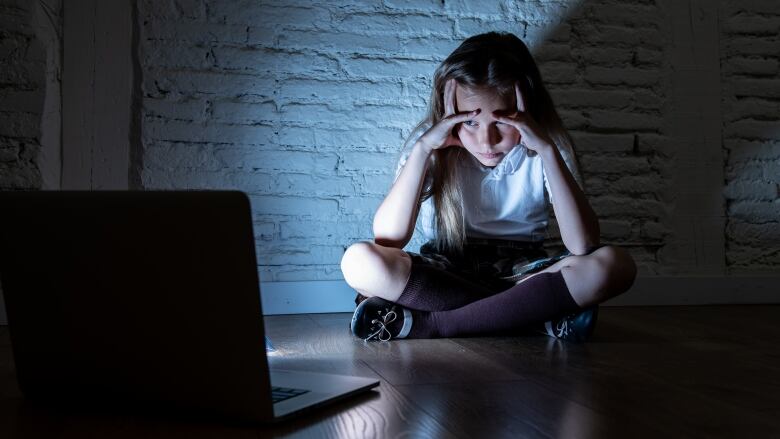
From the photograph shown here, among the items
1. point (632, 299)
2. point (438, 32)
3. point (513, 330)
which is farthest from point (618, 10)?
point (513, 330)

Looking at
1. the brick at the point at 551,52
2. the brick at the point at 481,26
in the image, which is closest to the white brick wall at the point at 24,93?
the brick at the point at 481,26

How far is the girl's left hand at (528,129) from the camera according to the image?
1.69m

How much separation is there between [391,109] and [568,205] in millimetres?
734

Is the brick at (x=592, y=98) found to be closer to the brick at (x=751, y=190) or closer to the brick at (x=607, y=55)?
the brick at (x=607, y=55)

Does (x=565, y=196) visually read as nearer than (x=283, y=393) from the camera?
No

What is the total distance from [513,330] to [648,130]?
1.04 metres

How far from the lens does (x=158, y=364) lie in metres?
0.87

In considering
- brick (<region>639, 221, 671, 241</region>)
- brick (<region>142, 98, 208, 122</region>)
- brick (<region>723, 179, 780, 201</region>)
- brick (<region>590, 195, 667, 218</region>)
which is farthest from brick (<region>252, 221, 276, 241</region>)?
brick (<region>723, 179, 780, 201</region>)

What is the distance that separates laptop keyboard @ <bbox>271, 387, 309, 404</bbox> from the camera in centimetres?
95

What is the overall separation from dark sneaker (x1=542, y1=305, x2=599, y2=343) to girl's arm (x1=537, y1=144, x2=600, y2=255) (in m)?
0.14

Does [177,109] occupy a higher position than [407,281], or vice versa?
[177,109]

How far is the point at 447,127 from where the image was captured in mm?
1735

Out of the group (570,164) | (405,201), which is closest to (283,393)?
(405,201)

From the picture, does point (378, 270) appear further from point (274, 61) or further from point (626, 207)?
point (626, 207)
